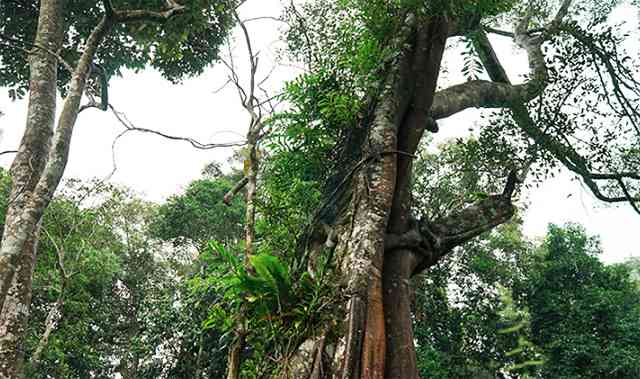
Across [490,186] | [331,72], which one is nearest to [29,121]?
[331,72]

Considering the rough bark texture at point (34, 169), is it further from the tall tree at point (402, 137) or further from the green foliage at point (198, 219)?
the green foliage at point (198, 219)

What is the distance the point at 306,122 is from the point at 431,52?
4.75ft

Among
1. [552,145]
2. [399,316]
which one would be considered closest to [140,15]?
[399,316]

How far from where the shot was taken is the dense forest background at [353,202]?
3.37 meters

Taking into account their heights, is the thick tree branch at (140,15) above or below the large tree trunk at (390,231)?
above

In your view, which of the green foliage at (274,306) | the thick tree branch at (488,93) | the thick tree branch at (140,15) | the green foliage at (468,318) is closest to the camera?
the green foliage at (274,306)

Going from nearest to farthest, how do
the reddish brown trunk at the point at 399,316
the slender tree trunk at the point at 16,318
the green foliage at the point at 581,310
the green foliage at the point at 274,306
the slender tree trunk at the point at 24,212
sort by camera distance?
the slender tree trunk at the point at 16,318 < the slender tree trunk at the point at 24,212 < the green foliage at the point at 274,306 < the reddish brown trunk at the point at 399,316 < the green foliage at the point at 581,310

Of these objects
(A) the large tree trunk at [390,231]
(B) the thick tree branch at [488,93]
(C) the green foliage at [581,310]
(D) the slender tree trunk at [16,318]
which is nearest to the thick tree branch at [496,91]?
(B) the thick tree branch at [488,93]

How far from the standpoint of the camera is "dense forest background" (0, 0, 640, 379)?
3.37 metres

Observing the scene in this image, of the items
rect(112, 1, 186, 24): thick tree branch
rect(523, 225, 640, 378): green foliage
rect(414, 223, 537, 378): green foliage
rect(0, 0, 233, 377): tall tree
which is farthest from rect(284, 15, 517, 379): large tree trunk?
rect(523, 225, 640, 378): green foliage

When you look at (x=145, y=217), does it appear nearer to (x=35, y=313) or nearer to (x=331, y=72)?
(x=35, y=313)

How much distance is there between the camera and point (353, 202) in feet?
12.9

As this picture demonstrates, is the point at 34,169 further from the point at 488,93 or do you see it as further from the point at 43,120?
the point at 488,93

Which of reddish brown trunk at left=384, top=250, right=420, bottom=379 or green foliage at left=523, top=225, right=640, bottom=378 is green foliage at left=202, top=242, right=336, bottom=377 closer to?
reddish brown trunk at left=384, top=250, right=420, bottom=379
